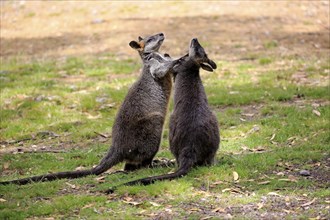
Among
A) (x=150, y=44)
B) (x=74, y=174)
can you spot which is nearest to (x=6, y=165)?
(x=74, y=174)

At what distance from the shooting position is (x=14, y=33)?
18031 millimetres

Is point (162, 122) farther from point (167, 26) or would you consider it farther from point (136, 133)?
point (167, 26)

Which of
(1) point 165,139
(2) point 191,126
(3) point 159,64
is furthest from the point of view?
(1) point 165,139

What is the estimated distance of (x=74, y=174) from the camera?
7672mm

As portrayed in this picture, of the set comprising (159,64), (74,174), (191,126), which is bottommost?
(74,174)

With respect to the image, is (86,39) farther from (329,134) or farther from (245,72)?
(329,134)

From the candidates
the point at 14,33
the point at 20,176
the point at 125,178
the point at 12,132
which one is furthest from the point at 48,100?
the point at 14,33

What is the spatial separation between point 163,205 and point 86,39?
36.4 feet

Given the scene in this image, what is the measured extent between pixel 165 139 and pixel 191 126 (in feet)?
7.42

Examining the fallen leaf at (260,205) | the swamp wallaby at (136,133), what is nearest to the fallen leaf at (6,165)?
the swamp wallaby at (136,133)

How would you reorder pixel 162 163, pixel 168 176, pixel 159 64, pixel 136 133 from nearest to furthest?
1. pixel 168 176
2. pixel 136 133
3. pixel 162 163
4. pixel 159 64

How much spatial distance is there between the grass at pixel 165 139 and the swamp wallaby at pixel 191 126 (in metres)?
0.18

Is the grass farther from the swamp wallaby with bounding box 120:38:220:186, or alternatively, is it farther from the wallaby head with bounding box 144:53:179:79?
the wallaby head with bounding box 144:53:179:79

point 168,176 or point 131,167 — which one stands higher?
point 168,176
